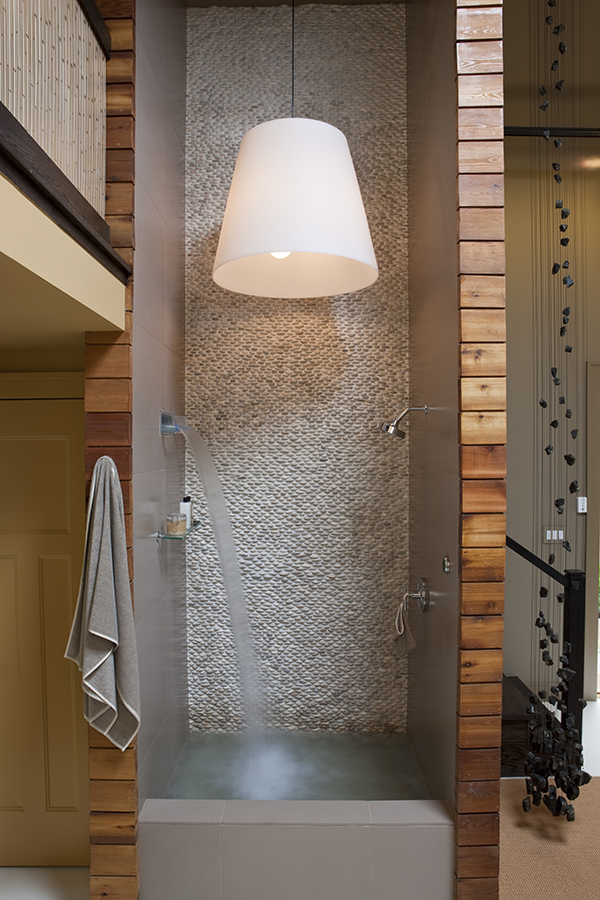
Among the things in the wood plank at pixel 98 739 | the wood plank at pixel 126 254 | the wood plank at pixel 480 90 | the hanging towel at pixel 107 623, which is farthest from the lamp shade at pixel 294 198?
the wood plank at pixel 98 739

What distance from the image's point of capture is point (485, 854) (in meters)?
1.76

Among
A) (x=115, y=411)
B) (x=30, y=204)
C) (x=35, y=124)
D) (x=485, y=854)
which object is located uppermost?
(x=35, y=124)

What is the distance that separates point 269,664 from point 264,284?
5.54ft

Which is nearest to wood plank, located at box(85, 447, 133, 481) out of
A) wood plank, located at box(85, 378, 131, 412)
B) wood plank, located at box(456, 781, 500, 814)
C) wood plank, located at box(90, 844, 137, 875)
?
wood plank, located at box(85, 378, 131, 412)

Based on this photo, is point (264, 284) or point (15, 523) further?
point (264, 284)

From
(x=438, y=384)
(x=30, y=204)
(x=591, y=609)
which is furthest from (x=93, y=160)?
(x=591, y=609)

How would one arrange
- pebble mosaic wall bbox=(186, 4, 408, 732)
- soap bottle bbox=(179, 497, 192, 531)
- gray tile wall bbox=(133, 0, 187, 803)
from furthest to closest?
pebble mosaic wall bbox=(186, 4, 408, 732) < soap bottle bbox=(179, 497, 192, 531) < gray tile wall bbox=(133, 0, 187, 803)

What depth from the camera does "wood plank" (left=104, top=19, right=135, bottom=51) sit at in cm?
175

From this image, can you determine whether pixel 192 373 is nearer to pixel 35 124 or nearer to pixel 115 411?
pixel 115 411

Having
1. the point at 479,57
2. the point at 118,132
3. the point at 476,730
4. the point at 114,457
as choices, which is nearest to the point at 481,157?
the point at 479,57

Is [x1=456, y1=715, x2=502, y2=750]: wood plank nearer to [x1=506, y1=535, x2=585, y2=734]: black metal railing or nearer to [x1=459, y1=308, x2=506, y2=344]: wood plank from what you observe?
[x1=506, y1=535, x2=585, y2=734]: black metal railing

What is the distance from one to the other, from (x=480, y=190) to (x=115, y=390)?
125cm

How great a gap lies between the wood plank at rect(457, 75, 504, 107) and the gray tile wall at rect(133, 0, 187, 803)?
102 cm

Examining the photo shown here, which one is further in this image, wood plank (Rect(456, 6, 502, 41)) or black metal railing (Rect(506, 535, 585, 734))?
black metal railing (Rect(506, 535, 585, 734))
